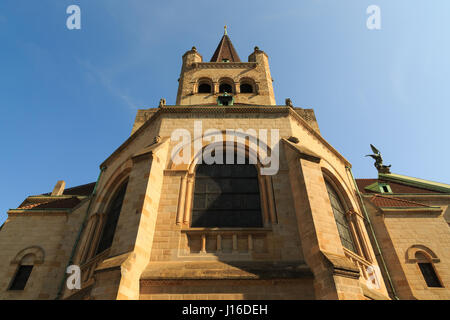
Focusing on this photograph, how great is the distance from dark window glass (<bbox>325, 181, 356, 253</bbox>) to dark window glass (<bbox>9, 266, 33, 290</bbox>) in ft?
36.6

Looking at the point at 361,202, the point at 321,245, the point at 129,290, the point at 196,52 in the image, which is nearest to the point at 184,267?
the point at 129,290

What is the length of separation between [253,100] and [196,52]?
6649 mm

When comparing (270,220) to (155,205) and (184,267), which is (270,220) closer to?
(184,267)

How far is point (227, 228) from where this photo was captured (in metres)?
7.88

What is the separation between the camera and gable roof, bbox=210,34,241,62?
22.3 m

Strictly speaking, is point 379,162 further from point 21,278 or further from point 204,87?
point 21,278

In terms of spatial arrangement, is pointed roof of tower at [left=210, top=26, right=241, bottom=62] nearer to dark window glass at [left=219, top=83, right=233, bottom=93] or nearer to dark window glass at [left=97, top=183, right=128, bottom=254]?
dark window glass at [left=219, top=83, right=233, bottom=93]

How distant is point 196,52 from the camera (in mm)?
19688

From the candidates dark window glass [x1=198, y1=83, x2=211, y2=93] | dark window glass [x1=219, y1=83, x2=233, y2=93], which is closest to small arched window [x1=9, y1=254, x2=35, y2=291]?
dark window glass [x1=198, y1=83, x2=211, y2=93]

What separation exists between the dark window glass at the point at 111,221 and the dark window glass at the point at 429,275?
35.9ft

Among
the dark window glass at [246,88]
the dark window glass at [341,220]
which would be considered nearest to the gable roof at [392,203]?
the dark window glass at [341,220]

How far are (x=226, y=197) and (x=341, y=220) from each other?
14.6 feet

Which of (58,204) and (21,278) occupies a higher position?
(58,204)

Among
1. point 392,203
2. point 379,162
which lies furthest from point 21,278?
point 379,162
